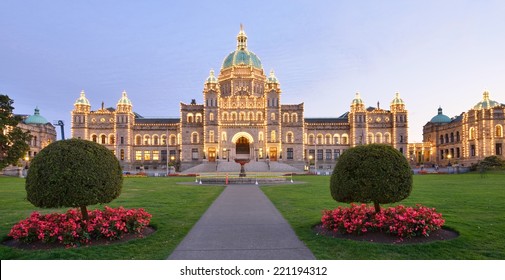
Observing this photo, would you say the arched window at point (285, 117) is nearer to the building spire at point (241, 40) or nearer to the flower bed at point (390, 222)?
the building spire at point (241, 40)

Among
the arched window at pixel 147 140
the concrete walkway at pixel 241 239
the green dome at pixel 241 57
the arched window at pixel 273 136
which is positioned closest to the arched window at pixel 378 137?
the arched window at pixel 273 136

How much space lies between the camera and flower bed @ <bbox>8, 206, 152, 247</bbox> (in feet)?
34.4

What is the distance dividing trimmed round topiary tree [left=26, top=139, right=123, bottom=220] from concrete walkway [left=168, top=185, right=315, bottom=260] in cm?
316

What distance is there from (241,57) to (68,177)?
289 feet

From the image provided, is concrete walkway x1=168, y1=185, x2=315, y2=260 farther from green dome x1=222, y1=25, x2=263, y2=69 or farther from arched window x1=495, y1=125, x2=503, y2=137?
green dome x1=222, y1=25, x2=263, y2=69

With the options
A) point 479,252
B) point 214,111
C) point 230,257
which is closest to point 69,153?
point 230,257

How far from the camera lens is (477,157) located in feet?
248

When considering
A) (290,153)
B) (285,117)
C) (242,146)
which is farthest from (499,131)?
(242,146)

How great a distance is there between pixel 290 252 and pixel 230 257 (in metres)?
1.70

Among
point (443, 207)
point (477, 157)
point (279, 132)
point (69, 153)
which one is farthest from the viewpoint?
point (279, 132)

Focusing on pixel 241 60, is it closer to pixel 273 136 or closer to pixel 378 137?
pixel 273 136

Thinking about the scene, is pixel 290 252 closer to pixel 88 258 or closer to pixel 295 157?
pixel 88 258

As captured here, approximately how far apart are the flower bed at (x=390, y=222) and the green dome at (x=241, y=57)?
278ft

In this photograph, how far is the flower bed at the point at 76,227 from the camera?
34.4ft
